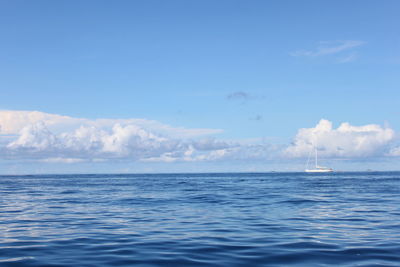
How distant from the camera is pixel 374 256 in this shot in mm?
17781

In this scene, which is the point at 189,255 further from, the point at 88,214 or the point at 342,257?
the point at 88,214

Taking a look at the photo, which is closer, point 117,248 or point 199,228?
point 117,248

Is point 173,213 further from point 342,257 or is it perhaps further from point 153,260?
point 342,257

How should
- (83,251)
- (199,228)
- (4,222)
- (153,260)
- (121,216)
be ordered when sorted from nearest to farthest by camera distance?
(153,260) → (83,251) → (199,228) → (4,222) → (121,216)

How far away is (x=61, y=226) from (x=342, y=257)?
68.0ft

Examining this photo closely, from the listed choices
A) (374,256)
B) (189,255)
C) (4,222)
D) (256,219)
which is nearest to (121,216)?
(4,222)

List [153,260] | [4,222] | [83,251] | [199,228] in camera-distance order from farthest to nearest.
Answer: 1. [4,222]
2. [199,228]
3. [83,251]
4. [153,260]

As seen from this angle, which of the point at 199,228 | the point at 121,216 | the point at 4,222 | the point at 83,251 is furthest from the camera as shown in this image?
the point at 121,216

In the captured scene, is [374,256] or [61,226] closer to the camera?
[374,256]

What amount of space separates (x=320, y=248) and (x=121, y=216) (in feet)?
66.4

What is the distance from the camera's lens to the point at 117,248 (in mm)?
20188

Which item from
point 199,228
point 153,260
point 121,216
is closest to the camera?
point 153,260

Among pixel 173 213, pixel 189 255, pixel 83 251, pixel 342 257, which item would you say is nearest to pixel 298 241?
pixel 342 257

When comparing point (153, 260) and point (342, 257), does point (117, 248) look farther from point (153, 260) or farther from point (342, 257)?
point (342, 257)
